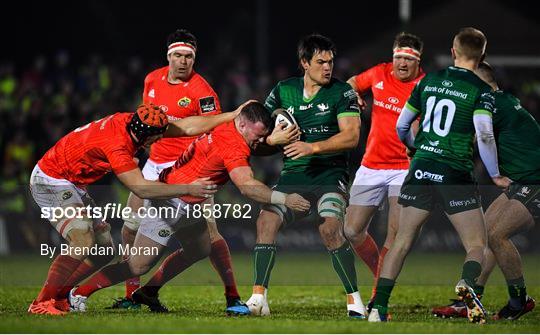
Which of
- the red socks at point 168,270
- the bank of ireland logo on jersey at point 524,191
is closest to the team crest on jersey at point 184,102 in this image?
the red socks at point 168,270

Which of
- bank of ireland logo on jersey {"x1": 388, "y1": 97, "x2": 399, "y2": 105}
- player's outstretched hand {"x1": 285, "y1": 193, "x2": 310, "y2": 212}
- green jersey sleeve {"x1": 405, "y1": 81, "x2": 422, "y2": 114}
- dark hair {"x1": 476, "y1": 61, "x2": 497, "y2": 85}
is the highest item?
dark hair {"x1": 476, "y1": 61, "x2": 497, "y2": 85}

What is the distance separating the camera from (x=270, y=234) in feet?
34.8

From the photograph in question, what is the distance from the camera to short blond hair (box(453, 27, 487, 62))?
32.5 feet

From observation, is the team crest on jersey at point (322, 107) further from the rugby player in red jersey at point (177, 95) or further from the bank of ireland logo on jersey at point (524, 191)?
the bank of ireland logo on jersey at point (524, 191)

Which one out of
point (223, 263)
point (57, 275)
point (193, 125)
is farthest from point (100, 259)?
point (193, 125)

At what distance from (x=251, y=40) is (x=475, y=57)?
1972 centimetres

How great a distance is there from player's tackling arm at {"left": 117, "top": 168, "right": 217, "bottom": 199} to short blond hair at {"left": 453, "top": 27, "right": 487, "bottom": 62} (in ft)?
8.21

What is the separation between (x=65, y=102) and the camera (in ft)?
67.9

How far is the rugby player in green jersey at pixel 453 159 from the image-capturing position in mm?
9930

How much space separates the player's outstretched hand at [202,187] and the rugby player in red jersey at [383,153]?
181 centimetres

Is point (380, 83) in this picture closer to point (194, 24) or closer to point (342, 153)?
point (342, 153)

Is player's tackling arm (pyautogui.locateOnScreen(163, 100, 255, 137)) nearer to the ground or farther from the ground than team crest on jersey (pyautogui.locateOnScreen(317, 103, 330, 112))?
nearer to the ground

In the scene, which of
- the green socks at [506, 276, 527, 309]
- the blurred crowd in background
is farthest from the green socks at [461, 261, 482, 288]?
the blurred crowd in background

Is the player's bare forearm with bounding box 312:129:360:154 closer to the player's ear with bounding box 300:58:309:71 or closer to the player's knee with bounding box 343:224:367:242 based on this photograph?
the player's ear with bounding box 300:58:309:71
